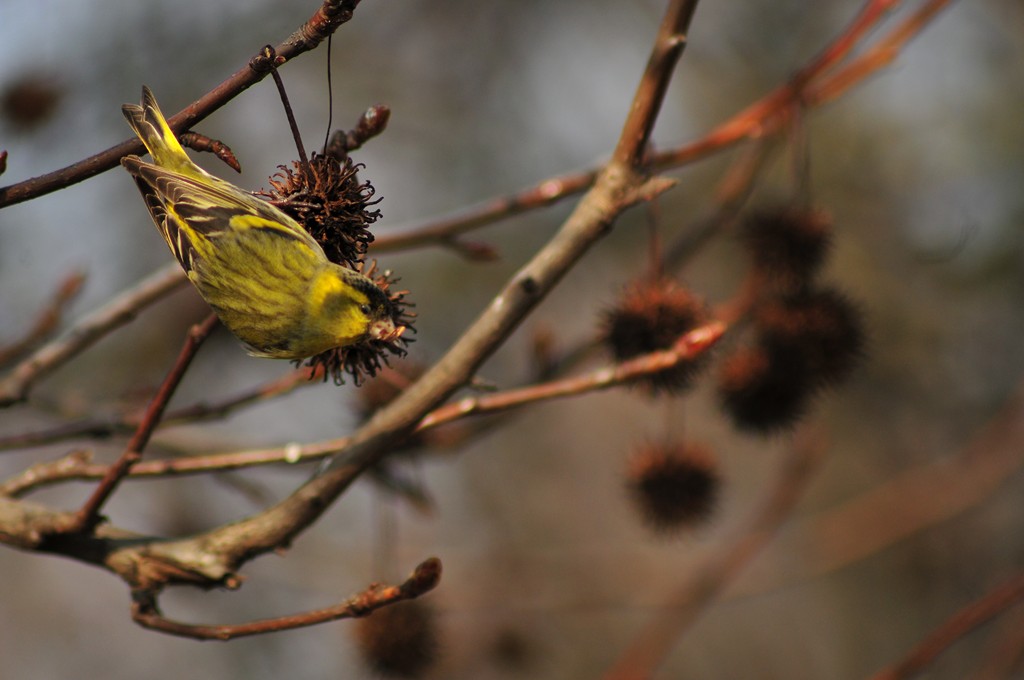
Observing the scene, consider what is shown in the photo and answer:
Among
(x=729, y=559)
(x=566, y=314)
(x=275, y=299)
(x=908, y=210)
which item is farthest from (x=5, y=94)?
(x=908, y=210)

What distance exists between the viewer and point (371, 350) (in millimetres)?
2088

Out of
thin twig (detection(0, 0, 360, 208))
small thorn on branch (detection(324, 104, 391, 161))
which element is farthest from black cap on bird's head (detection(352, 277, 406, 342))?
thin twig (detection(0, 0, 360, 208))

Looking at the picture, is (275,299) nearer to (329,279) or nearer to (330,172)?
(329,279)

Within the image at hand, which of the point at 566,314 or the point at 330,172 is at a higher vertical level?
the point at 566,314

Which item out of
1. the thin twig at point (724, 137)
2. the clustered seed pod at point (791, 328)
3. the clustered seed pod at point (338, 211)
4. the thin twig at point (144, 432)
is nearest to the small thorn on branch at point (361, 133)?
the clustered seed pod at point (338, 211)

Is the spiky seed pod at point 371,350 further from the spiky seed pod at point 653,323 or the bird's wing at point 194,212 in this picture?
the spiky seed pod at point 653,323

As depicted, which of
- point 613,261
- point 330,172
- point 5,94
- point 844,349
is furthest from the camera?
point 613,261

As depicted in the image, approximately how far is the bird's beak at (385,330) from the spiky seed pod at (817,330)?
4.85 feet

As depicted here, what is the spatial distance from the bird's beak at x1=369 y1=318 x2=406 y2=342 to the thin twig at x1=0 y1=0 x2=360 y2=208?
595mm

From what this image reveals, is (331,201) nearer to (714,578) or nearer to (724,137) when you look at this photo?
(724,137)

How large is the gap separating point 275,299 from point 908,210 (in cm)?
585

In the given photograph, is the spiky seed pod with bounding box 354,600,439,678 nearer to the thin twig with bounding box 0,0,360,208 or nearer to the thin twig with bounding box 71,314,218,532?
the thin twig with bounding box 71,314,218,532

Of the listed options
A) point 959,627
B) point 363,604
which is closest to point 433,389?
point 363,604

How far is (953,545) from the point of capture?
21.4ft
